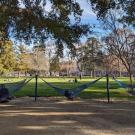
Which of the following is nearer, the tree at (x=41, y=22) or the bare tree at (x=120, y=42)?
the tree at (x=41, y=22)

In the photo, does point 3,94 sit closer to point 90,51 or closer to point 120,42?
point 120,42

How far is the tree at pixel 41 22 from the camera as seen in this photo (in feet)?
52.4

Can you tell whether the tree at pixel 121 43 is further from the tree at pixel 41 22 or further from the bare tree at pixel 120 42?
the tree at pixel 41 22

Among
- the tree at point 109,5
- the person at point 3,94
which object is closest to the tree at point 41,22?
the tree at point 109,5

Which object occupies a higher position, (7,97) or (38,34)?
(38,34)

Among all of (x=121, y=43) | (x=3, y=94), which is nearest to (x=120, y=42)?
(x=121, y=43)

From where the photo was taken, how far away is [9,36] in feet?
56.7

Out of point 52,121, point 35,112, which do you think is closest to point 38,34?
point 35,112

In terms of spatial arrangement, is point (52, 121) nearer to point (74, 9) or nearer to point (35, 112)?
point (35, 112)

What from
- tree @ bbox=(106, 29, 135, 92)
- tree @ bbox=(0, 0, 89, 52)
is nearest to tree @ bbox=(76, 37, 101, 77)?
tree @ bbox=(106, 29, 135, 92)

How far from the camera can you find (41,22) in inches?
631

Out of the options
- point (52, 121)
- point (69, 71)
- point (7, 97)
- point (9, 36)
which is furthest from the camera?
point (69, 71)

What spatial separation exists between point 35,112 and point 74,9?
4037mm

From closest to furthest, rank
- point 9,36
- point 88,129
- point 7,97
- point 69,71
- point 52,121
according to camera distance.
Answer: point 88,129 → point 52,121 → point 9,36 → point 7,97 → point 69,71
